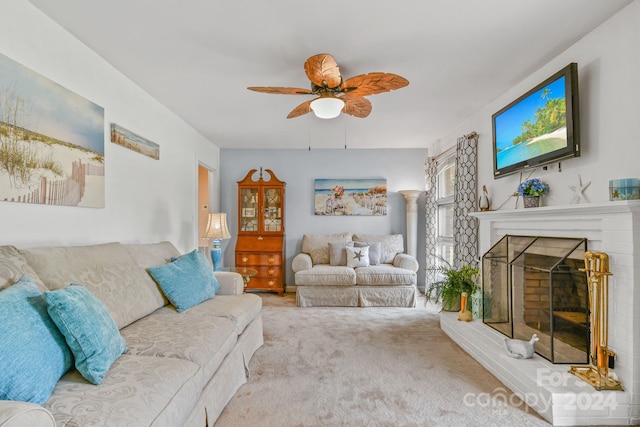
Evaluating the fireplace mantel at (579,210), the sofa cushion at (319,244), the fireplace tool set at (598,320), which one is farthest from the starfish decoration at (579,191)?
the sofa cushion at (319,244)

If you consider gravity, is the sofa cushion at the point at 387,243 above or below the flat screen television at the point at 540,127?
below

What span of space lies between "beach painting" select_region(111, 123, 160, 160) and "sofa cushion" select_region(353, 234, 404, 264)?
304cm

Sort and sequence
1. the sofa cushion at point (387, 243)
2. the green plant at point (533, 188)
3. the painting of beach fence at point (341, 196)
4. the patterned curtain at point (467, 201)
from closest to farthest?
the green plant at point (533, 188) < the patterned curtain at point (467, 201) < the sofa cushion at point (387, 243) < the painting of beach fence at point (341, 196)

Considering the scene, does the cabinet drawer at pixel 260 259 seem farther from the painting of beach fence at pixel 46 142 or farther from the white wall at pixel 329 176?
the painting of beach fence at pixel 46 142

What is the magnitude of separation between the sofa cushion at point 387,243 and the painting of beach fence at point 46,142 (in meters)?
3.51

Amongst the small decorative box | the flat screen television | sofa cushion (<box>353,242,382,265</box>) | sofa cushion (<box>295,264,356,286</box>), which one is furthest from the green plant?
sofa cushion (<box>353,242,382,265</box>)

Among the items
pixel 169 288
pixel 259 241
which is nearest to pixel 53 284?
pixel 169 288

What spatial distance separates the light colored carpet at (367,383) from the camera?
1.85 meters

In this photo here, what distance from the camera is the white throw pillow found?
4.56 meters

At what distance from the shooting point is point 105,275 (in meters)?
1.90

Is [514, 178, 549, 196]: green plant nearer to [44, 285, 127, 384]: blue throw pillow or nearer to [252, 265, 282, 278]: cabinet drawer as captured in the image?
[44, 285, 127, 384]: blue throw pillow

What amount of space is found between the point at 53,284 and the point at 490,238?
3.36 meters

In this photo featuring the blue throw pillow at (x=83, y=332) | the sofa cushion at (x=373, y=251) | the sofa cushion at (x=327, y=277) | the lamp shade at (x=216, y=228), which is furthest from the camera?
the sofa cushion at (x=373, y=251)

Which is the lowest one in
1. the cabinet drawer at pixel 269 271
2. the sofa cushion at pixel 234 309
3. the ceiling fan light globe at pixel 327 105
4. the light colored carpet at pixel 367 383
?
the light colored carpet at pixel 367 383
